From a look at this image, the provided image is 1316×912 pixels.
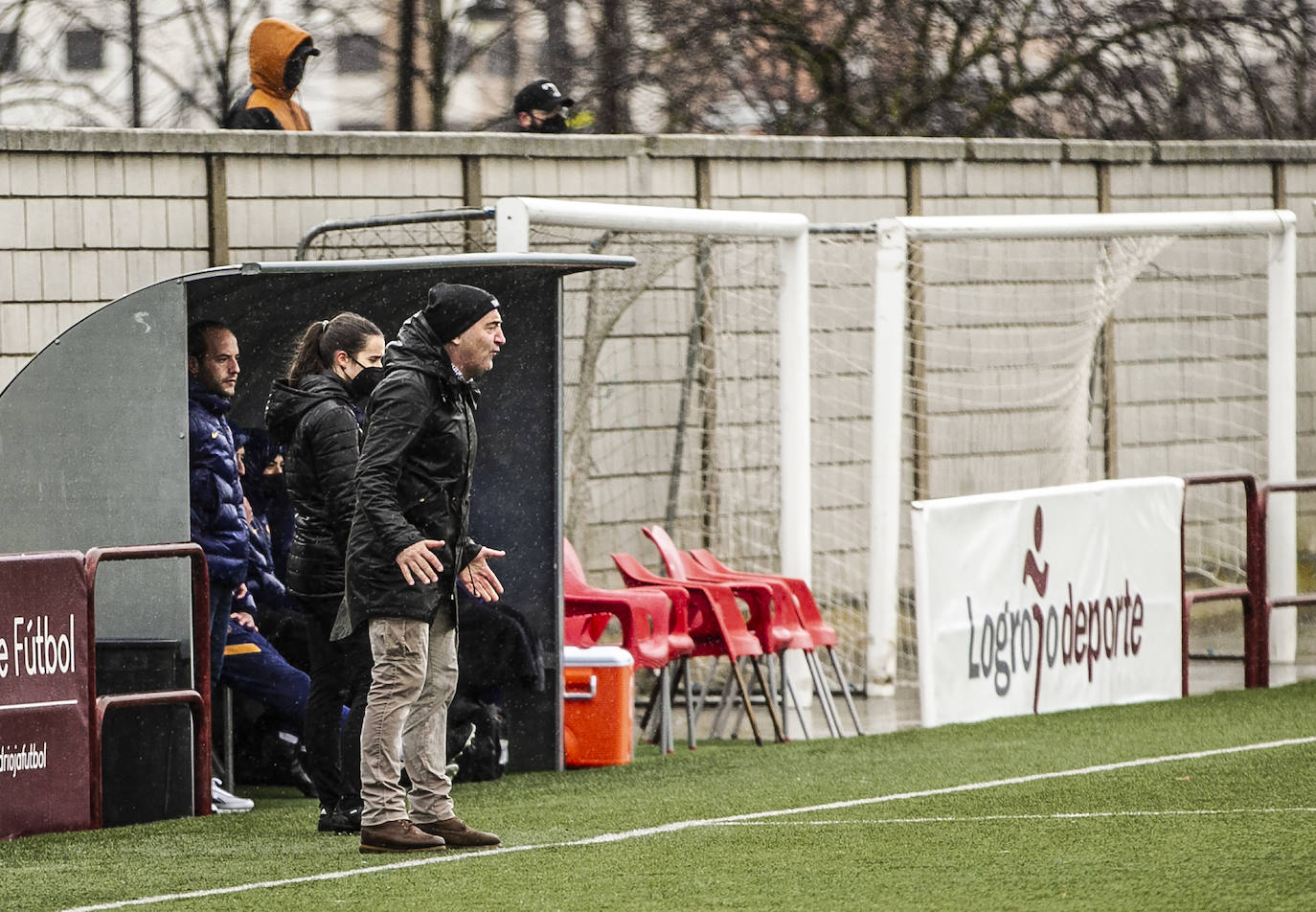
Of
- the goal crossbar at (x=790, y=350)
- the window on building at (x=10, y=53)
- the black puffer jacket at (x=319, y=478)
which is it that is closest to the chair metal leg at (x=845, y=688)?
the goal crossbar at (x=790, y=350)

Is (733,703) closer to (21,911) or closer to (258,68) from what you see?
(258,68)

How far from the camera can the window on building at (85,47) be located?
18297mm

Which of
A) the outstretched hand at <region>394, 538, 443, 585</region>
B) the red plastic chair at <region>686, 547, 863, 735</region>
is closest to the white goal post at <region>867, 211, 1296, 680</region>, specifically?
the red plastic chair at <region>686, 547, 863, 735</region>

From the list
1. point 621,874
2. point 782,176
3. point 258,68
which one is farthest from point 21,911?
point 782,176

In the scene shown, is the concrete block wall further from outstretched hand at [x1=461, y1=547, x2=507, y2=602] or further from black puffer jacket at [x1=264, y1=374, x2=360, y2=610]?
outstretched hand at [x1=461, y1=547, x2=507, y2=602]

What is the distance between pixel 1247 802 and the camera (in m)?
8.48

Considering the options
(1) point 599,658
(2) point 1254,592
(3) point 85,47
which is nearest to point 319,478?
(1) point 599,658

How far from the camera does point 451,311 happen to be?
7652 millimetres

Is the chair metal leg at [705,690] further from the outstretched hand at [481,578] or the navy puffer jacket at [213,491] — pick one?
the outstretched hand at [481,578]

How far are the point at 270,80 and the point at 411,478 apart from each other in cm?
485

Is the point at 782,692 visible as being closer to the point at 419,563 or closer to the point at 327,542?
the point at 327,542

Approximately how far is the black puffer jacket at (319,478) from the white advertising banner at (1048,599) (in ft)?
11.9

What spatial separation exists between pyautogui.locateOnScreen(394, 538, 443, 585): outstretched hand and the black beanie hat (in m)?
0.67

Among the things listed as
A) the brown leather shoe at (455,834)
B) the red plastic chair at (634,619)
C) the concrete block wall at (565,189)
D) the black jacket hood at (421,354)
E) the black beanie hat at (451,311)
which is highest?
the concrete block wall at (565,189)
